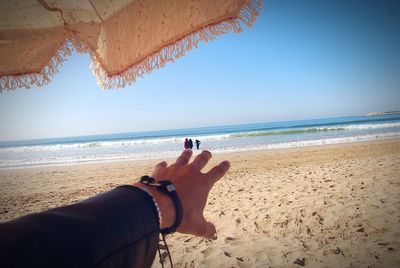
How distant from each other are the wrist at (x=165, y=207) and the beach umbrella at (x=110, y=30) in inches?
44.7

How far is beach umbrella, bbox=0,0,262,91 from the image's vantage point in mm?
1575

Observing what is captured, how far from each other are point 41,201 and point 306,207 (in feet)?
24.9

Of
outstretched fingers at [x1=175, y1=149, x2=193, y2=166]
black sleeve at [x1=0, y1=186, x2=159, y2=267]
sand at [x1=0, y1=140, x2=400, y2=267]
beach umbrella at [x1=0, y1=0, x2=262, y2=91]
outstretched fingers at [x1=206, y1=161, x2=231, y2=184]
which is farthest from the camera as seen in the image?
sand at [x1=0, y1=140, x2=400, y2=267]

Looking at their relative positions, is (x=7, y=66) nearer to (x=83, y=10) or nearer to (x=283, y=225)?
(x=83, y=10)

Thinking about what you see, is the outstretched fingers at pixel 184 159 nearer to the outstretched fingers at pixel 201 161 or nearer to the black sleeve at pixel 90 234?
the outstretched fingers at pixel 201 161

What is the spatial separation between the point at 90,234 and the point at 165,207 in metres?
0.33

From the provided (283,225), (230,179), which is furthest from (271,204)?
(230,179)

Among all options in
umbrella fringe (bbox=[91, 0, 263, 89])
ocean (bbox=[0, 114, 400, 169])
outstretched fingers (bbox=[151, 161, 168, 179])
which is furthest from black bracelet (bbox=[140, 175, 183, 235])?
ocean (bbox=[0, 114, 400, 169])

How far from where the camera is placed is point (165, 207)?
3.34 feet

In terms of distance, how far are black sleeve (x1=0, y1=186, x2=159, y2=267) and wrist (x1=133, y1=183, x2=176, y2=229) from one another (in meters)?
0.04

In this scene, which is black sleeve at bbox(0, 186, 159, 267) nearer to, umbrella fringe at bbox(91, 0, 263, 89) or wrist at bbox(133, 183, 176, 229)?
wrist at bbox(133, 183, 176, 229)

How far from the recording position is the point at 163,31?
1.73 m

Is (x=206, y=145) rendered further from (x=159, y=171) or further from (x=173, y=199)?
(x=173, y=199)

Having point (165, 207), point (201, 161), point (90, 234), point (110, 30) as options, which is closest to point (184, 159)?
point (201, 161)
